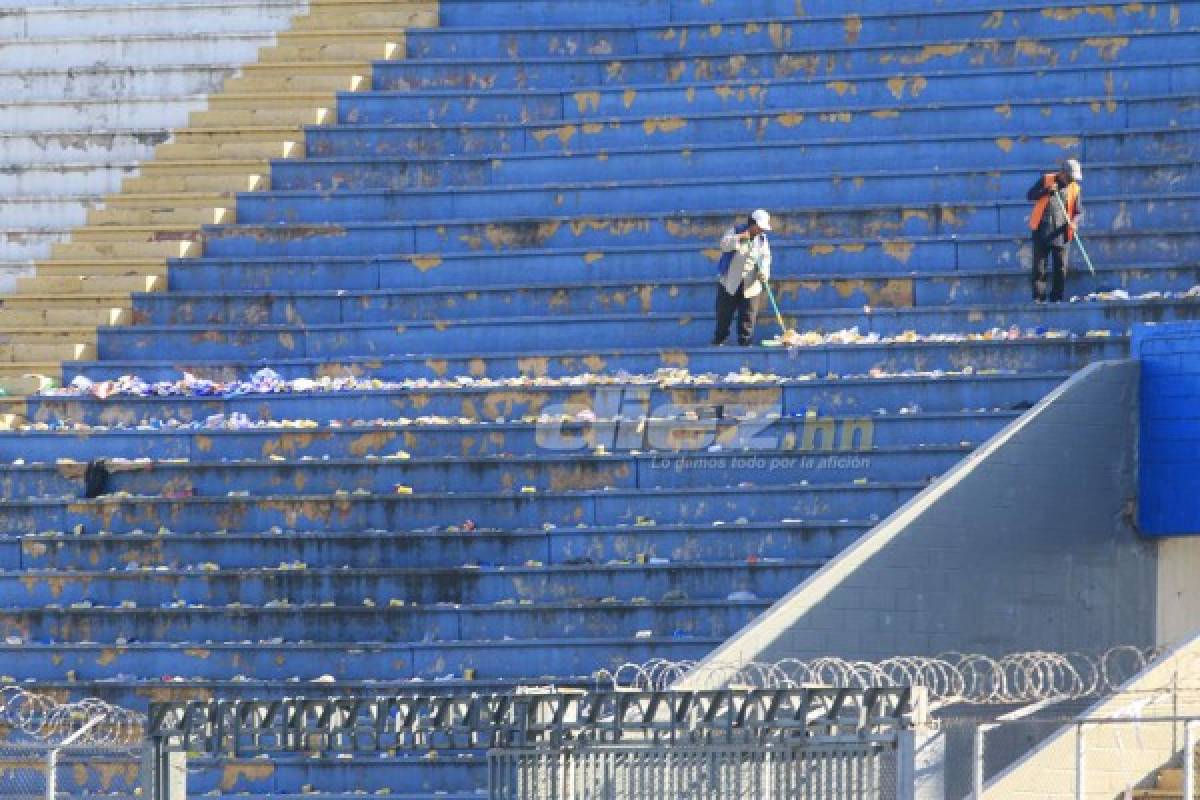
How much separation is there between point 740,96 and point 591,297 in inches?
119

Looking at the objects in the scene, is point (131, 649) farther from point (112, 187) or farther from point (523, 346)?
point (112, 187)

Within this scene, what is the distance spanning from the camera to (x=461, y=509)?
81.0ft

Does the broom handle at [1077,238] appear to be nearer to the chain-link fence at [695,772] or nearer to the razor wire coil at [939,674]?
the razor wire coil at [939,674]

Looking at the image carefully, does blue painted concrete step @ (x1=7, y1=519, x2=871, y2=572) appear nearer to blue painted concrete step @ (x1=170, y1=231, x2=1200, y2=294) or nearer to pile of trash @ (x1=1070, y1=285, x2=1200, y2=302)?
pile of trash @ (x1=1070, y1=285, x2=1200, y2=302)

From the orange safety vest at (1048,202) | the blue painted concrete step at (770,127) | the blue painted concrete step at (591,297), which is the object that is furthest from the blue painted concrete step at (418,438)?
the blue painted concrete step at (770,127)

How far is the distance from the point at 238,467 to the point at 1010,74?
318 inches

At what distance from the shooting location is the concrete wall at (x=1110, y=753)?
18.4 m

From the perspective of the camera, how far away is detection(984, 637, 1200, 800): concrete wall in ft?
60.5

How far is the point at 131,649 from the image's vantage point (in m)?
24.1

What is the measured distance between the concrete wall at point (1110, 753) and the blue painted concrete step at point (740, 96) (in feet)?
33.9

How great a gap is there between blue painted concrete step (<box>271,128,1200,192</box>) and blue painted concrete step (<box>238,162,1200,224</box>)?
0.13 meters

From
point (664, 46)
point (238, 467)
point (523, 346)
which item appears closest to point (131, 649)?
point (238, 467)

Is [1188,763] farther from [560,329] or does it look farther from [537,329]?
[537,329]

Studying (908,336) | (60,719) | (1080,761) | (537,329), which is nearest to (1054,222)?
(908,336)
